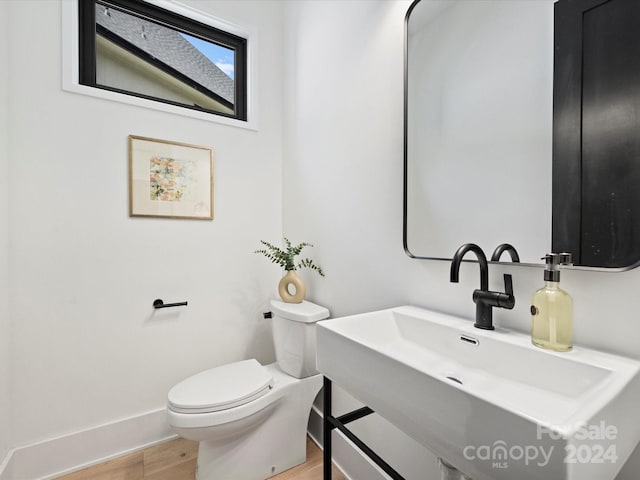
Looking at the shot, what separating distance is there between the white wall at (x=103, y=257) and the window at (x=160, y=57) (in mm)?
130

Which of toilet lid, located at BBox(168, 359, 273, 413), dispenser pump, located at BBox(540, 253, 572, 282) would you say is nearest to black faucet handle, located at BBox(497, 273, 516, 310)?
dispenser pump, located at BBox(540, 253, 572, 282)

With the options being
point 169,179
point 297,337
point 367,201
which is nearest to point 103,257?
point 169,179

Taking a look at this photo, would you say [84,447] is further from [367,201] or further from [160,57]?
[160,57]

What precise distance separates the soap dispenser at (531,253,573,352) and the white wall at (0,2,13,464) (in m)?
2.02

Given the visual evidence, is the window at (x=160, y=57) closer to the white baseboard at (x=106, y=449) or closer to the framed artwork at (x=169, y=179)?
the framed artwork at (x=169, y=179)

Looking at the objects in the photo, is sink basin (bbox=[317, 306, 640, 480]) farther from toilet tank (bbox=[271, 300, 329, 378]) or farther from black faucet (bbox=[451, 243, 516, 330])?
toilet tank (bbox=[271, 300, 329, 378])

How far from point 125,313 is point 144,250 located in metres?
0.35

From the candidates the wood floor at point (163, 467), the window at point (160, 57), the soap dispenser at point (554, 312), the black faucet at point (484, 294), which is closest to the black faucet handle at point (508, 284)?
the black faucet at point (484, 294)

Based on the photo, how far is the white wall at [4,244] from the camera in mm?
1327

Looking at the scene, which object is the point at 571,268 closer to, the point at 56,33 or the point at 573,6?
the point at 573,6

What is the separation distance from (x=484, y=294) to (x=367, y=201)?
2.24 ft

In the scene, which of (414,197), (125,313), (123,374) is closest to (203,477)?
(123,374)

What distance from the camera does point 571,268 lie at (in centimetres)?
77

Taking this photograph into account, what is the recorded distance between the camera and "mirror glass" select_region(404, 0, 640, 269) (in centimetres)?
71
